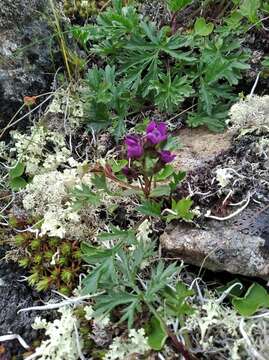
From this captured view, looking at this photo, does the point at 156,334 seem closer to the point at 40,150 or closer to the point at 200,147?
the point at 200,147

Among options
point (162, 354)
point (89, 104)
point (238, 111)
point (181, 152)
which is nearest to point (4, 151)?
point (89, 104)

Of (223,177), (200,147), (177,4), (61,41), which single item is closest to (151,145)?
(223,177)

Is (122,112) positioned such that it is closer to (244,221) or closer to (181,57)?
(181,57)

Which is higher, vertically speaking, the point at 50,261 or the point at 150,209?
the point at 150,209

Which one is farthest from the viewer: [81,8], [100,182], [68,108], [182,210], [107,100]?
[81,8]

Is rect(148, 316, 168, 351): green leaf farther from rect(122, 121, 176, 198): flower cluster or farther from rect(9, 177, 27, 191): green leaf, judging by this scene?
rect(9, 177, 27, 191): green leaf

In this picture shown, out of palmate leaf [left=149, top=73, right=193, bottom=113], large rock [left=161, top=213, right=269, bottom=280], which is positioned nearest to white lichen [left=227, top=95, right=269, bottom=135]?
palmate leaf [left=149, top=73, right=193, bottom=113]
